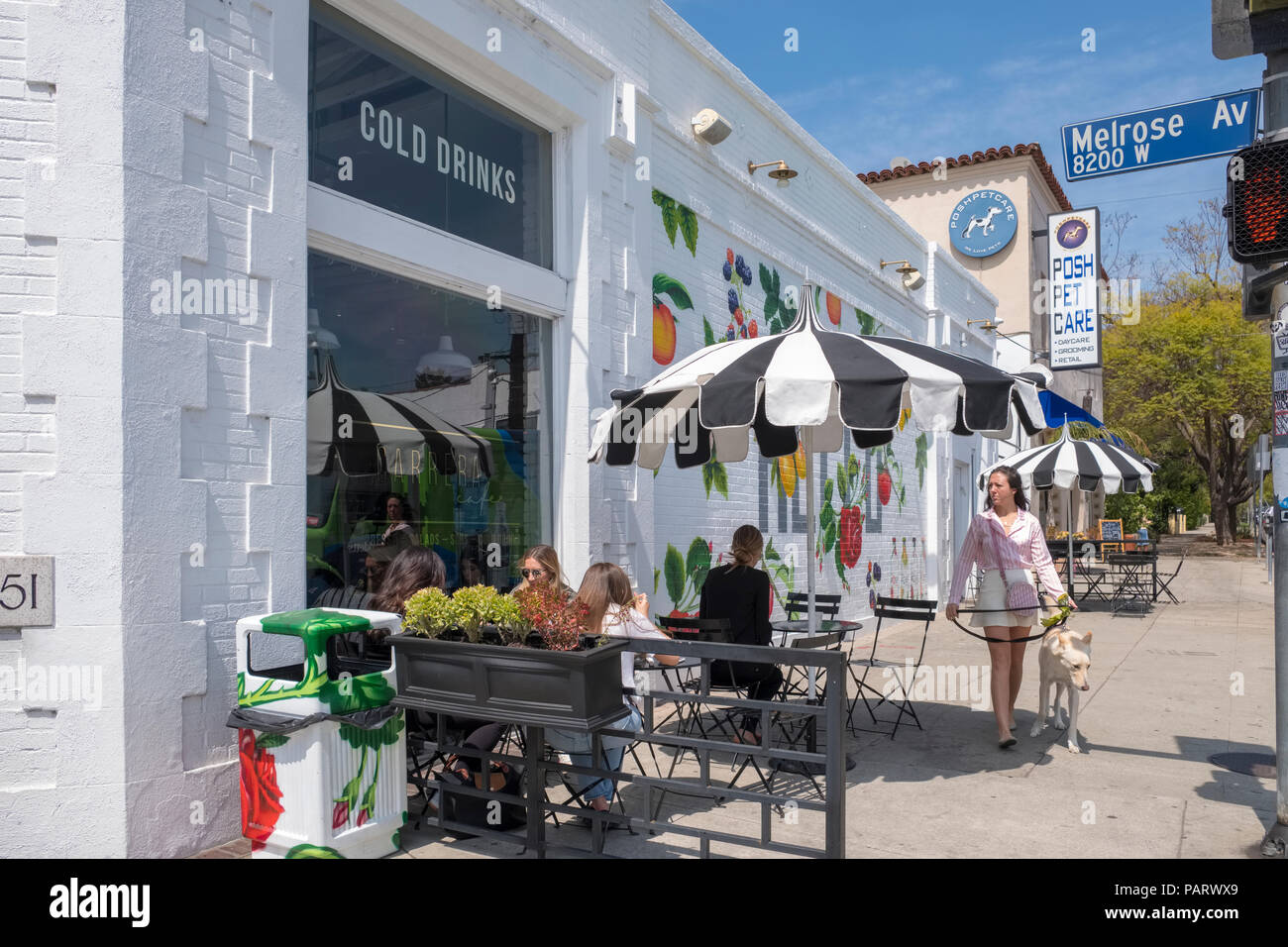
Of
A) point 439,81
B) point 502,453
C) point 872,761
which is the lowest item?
point 872,761

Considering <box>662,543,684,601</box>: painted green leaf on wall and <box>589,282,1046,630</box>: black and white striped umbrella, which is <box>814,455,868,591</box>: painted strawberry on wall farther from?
<box>589,282,1046,630</box>: black and white striped umbrella

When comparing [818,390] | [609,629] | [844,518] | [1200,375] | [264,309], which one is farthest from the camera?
[1200,375]

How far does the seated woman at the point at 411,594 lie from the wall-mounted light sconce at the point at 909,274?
10.3 metres

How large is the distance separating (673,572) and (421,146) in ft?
13.5

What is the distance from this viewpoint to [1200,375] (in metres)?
28.4

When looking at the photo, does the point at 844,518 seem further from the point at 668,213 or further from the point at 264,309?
Answer: the point at 264,309

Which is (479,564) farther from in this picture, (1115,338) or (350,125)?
(1115,338)

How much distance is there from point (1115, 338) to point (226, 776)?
105ft

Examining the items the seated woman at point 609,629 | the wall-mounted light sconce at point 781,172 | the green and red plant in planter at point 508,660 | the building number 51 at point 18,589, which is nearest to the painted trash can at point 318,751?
the green and red plant in planter at point 508,660

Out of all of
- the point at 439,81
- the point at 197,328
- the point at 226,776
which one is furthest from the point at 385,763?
the point at 439,81

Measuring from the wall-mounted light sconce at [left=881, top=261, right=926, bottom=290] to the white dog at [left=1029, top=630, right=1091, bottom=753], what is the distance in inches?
325

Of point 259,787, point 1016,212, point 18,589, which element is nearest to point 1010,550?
point 259,787

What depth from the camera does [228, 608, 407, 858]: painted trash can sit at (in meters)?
3.95
